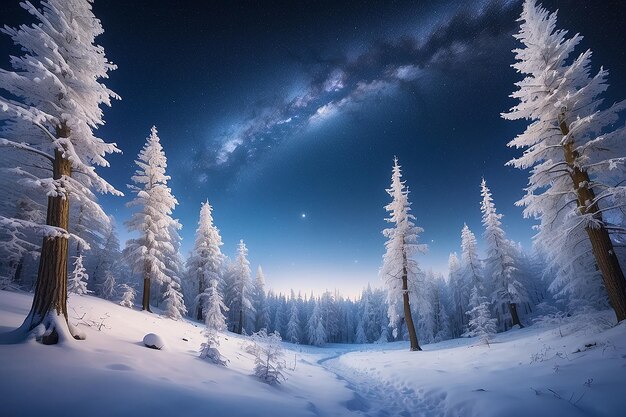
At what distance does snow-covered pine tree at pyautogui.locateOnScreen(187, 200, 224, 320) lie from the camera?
31688 mm

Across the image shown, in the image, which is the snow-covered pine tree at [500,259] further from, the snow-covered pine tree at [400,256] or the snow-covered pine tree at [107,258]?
the snow-covered pine tree at [107,258]

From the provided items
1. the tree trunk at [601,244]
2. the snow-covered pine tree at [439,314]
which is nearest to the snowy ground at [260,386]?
the tree trunk at [601,244]

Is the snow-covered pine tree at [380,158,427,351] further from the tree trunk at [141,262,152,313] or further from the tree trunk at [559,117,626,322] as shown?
the tree trunk at [141,262,152,313]

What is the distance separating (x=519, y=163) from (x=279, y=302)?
236ft

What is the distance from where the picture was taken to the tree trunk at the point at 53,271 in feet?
22.0

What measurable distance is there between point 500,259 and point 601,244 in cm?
2468

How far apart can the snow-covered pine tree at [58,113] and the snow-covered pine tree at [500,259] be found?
3577 cm

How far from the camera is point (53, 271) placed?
721cm

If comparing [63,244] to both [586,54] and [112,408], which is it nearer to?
[112,408]

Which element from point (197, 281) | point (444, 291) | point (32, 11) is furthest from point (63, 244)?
point (444, 291)

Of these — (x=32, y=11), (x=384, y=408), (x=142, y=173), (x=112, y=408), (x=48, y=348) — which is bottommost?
(x=384, y=408)

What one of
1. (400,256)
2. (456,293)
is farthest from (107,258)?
(456,293)

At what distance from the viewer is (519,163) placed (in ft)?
37.2

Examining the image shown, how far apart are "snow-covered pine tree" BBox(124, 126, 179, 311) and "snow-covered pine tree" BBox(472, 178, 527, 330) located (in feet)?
112
